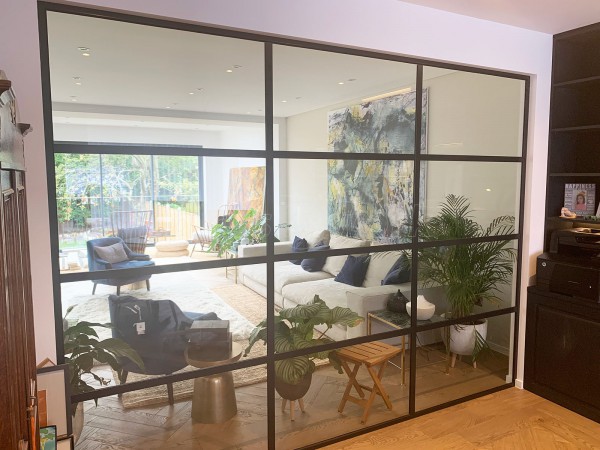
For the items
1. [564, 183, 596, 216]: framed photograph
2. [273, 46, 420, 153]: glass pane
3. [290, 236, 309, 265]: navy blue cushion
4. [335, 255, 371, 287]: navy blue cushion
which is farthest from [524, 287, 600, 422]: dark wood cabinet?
[290, 236, 309, 265]: navy blue cushion

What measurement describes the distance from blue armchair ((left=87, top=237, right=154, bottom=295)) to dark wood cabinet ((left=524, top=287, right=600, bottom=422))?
113 inches

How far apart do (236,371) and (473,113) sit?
7.79 ft

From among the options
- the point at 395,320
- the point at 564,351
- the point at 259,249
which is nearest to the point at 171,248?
the point at 259,249

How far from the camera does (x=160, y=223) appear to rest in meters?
2.37

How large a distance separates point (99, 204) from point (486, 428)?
2858 millimetres

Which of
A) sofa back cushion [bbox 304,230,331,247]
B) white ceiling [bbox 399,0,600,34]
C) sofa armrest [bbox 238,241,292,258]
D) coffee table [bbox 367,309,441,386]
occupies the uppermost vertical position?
white ceiling [bbox 399,0,600,34]

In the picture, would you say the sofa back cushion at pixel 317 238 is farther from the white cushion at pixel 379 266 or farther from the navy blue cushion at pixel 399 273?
the navy blue cushion at pixel 399 273

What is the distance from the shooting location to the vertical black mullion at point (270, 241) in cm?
256

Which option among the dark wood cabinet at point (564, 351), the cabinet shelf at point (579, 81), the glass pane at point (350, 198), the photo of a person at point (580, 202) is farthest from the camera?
the photo of a person at point (580, 202)

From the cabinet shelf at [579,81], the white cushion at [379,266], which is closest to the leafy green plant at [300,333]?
the white cushion at [379,266]

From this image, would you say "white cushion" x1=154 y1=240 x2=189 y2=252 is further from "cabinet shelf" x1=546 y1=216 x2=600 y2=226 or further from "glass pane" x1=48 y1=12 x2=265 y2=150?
"cabinet shelf" x1=546 y1=216 x2=600 y2=226

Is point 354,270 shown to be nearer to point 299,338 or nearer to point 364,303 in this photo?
point 364,303

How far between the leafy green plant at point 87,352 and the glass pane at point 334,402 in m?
0.96

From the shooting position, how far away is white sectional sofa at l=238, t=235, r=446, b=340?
2.67m
